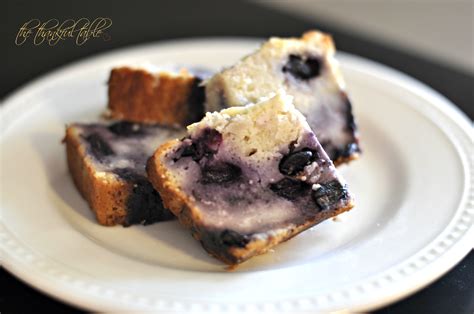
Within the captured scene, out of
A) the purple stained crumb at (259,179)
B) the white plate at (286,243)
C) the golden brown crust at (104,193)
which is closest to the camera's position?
the white plate at (286,243)

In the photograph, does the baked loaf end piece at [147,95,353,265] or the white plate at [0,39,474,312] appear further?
the baked loaf end piece at [147,95,353,265]

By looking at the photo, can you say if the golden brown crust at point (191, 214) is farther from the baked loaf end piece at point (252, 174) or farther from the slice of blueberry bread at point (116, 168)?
the slice of blueberry bread at point (116, 168)

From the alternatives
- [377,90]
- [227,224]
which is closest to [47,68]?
[377,90]

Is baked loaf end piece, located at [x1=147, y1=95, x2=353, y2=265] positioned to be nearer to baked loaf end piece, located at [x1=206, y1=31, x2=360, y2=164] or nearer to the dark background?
baked loaf end piece, located at [x1=206, y1=31, x2=360, y2=164]

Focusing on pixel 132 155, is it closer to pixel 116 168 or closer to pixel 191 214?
pixel 116 168

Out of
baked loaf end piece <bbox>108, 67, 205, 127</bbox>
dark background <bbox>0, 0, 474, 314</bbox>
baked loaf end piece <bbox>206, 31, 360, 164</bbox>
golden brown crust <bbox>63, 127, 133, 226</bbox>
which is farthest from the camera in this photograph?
dark background <bbox>0, 0, 474, 314</bbox>

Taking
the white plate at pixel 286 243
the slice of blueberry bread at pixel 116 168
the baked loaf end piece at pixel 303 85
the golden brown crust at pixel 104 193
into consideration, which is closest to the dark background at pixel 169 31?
the white plate at pixel 286 243

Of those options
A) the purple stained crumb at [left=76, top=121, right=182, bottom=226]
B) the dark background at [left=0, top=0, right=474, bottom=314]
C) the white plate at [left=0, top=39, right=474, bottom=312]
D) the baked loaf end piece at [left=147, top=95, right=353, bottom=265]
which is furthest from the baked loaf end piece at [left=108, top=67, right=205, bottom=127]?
the dark background at [left=0, top=0, right=474, bottom=314]
